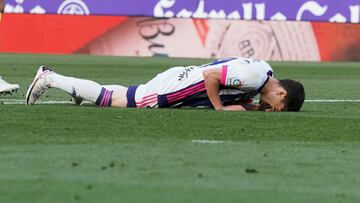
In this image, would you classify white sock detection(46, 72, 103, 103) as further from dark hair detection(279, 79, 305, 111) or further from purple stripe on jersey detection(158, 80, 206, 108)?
dark hair detection(279, 79, 305, 111)

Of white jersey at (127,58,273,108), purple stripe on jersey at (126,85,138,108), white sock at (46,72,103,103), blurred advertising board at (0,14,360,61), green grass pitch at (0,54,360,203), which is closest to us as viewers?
green grass pitch at (0,54,360,203)

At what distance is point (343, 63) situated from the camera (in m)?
28.0

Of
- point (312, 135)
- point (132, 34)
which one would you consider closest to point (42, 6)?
point (132, 34)

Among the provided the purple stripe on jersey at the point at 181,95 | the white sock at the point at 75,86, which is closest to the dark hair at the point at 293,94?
the purple stripe on jersey at the point at 181,95

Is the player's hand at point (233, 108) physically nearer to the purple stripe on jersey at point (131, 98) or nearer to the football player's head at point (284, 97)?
the football player's head at point (284, 97)

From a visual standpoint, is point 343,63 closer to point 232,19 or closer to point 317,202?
point 232,19

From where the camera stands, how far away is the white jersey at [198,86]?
11.1 metres

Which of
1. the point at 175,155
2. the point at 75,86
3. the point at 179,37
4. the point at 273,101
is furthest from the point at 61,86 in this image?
the point at 179,37

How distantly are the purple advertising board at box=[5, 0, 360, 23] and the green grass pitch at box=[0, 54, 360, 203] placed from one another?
15550mm

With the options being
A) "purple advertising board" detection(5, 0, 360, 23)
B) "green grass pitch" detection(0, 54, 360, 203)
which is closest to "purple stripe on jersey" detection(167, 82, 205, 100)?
"green grass pitch" detection(0, 54, 360, 203)

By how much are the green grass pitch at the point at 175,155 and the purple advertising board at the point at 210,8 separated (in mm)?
15550

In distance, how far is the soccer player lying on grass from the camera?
11.1m

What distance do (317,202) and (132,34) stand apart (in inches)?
885

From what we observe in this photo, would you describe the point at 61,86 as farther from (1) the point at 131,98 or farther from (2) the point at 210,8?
(2) the point at 210,8
